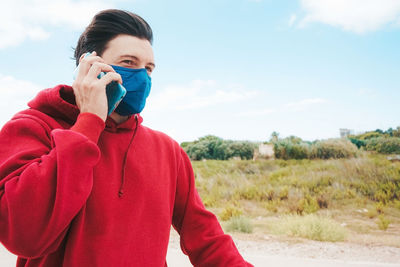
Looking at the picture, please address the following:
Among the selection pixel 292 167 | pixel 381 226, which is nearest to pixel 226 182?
pixel 292 167

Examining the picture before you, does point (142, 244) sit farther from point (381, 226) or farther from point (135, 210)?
point (381, 226)

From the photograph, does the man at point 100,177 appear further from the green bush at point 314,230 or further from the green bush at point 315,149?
the green bush at point 315,149

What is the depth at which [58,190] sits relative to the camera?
3.07ft

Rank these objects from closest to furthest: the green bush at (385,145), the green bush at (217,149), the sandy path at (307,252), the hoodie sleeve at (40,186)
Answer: the hoodie sleeve at (40,186) → the sandy path at (307,252) → the green bush at (385,145) → the green bush at (217,149)

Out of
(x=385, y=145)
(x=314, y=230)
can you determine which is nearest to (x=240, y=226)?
(x=314, y=230)

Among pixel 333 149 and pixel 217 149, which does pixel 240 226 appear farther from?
pixel 217 149

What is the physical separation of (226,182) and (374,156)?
6148 millimetres

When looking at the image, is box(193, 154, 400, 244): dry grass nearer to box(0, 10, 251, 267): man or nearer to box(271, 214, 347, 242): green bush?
box(271, 214, 347, 242): green bush

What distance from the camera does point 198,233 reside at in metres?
1.46

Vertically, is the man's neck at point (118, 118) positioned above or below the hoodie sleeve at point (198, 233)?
above

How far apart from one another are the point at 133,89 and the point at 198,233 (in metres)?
0.65

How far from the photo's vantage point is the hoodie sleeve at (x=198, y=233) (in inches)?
55.6

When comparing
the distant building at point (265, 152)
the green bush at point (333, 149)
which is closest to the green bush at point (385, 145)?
the green bush at point (333, 149)

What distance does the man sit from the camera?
3.08ft
